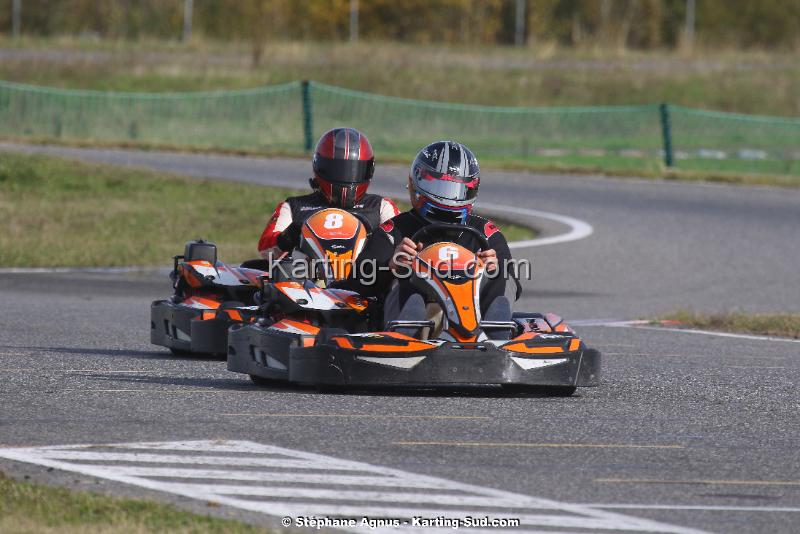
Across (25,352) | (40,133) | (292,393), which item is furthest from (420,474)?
(40,133)

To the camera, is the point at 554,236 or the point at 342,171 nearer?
the point at 342,171

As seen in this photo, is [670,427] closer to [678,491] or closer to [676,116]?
[678,491]

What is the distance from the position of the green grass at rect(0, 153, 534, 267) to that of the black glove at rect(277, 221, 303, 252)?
621 cm

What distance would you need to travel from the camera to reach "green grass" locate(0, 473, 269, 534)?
5133 millimetres

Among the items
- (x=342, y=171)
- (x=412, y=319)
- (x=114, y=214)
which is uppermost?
(x=342, y=171)

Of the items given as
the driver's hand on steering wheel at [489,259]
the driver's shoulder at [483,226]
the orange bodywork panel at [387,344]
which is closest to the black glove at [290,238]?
the driver's shoulder at [483,226]

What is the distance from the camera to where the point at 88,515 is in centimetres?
533

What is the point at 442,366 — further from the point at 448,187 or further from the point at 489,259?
the point at 448,187

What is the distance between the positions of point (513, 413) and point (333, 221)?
2.78 m

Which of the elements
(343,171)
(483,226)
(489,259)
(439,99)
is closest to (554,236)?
(343,171)

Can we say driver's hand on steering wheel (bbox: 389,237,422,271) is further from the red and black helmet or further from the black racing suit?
the red and black helmet

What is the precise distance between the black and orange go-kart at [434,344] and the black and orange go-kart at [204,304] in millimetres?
1182

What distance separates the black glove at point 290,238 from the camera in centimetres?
1023

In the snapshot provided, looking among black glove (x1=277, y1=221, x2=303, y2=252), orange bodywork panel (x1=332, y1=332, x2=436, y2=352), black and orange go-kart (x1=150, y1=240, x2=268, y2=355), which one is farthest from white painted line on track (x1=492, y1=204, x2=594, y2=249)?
orange bodywork panel (x1=332, y1=332, x2=436, y2=352)
